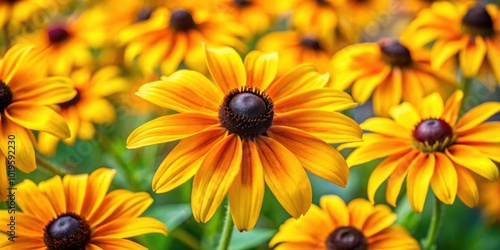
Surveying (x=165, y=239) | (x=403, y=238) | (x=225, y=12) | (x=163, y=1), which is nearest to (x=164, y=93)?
(x=403, y=238)

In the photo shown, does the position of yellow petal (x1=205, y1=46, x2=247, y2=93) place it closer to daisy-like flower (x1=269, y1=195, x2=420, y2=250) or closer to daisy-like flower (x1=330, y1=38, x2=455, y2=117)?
daisy-like flower (x1=269, y1=195, x2=420, y2=250)

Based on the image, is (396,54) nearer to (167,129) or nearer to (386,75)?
(386,75)

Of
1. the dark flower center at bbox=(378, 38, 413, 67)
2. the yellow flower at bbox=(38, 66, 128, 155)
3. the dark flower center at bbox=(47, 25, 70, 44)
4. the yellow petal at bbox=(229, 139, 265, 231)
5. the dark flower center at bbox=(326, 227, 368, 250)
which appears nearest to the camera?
the yellow petal at bbox=(229, 139, 265, 231)

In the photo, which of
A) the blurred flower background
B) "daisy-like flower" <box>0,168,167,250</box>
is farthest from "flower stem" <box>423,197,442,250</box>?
"daisy-like flower" <box>0,168,167,250</box>

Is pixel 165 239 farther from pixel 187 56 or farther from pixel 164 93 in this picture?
pixel 164 93

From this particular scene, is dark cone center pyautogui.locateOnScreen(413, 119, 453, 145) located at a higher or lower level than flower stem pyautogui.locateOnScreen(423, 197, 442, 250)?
higher

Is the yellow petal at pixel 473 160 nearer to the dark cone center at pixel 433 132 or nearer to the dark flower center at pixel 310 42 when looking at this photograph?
the dark cone center at pixel 433 132

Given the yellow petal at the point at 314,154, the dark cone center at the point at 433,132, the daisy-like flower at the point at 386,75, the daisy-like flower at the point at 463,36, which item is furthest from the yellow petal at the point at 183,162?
the daisy-like flower at the point at 463,36
